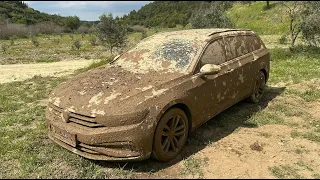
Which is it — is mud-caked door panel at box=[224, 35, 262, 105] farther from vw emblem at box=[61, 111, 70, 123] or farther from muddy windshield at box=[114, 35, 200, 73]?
vw emblem at box=[61, 111, 70, 123]

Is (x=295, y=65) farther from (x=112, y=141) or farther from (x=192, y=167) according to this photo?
(x=112, y=141)

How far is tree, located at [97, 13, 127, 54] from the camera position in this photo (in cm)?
1900

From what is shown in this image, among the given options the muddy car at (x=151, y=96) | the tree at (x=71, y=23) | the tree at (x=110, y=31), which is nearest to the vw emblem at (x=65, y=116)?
the muddy car at (x=151, y=96)

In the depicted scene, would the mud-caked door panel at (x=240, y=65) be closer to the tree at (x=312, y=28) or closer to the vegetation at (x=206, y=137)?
the vegetation at (x=206, y=137)

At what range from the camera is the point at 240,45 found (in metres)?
6.05

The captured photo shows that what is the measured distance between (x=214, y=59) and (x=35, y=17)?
2326 inches

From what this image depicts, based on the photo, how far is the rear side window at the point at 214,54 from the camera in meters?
4.93

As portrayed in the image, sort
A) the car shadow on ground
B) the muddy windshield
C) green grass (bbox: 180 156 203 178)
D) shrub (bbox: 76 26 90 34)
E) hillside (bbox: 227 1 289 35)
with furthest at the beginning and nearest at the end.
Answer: shrub (bbox: 76 26 90 34) < hillside (bbox: 227 1 289 35) < the muddy windshield < the car shadow on ground < green grass (bbox: 180 156 203 178)

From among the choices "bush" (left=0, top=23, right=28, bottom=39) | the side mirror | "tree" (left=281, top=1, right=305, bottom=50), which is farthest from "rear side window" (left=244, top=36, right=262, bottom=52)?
"bush" (left=0, top=23, right=28, bottom=39)

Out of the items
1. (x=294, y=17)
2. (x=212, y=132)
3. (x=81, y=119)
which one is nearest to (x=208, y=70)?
(x=212, y=132)

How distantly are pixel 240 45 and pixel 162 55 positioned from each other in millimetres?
1900

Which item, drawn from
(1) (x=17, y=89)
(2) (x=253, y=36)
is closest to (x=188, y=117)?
(2) (x=253, y=36)

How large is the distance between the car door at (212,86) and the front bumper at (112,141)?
1133mm

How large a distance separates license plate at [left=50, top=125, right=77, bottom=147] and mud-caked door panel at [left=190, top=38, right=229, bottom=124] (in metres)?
1.80
